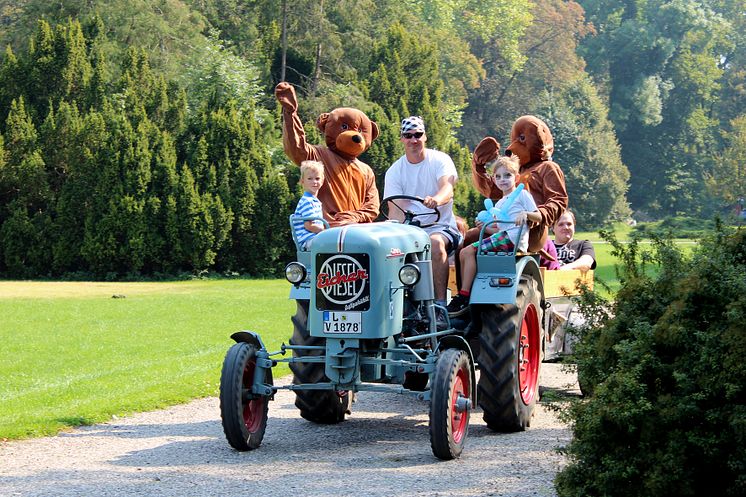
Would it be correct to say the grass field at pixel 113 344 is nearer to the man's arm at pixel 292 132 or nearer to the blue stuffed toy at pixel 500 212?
the blue stuffed toy at pixel 500 212

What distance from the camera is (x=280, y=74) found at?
4541 centimetres

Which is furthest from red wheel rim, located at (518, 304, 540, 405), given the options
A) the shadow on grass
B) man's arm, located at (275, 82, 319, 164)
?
the shadow on grass

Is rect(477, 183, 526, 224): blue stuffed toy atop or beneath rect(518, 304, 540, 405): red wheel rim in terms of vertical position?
atop

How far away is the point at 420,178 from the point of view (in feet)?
32.2

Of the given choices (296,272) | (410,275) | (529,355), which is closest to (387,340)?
(410,275)

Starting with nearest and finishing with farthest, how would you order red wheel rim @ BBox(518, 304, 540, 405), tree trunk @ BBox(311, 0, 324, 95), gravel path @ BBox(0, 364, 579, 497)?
gravel path @ BBox(0, 364, 579, 497) → red wheel rim @ BBox(518, 304, 540, 405) → tree trunk @ BBox(311, 0, 324, 95)

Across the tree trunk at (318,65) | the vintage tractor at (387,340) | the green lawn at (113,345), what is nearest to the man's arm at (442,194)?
the vintage tractor at (387,340)

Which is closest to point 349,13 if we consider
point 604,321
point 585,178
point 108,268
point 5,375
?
point 108,268

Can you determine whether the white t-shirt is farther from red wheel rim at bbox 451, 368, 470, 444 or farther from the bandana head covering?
red wheel rim at bbox 451, 368, 470, 444

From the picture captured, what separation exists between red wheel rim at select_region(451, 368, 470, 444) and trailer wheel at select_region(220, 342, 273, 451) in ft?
4.46

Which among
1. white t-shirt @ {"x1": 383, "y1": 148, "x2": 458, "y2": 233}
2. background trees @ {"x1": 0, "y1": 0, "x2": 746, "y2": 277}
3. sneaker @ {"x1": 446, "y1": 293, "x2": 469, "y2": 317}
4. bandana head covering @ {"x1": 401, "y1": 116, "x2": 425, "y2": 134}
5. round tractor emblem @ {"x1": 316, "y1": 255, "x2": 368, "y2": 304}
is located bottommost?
sneaker @ {"x1": 446, "y1": 293, "x2": 469, "y2": 317}

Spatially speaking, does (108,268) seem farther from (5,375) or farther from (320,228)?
(320,228)

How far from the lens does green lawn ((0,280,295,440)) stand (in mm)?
10453

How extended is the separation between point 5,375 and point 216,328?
5.49 metres
